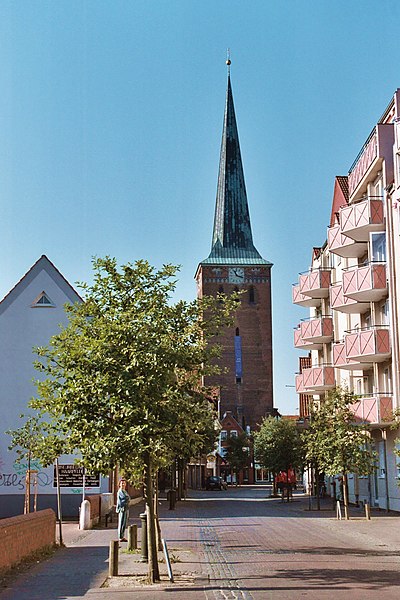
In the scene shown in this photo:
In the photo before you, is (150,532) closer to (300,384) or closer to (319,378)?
(319,378)

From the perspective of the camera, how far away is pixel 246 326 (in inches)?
4498

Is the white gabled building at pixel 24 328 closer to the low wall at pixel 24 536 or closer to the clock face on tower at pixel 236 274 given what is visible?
the low wall at pixel 24 536

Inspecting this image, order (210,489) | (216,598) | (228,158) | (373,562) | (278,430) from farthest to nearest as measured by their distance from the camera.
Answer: (228,158) → (210,489) → (278,430) → (373,562) → (216,598)

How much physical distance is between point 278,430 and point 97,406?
36501 mm

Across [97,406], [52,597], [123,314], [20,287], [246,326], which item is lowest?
[52,597]

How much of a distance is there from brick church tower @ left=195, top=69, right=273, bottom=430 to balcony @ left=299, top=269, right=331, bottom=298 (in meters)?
58.7

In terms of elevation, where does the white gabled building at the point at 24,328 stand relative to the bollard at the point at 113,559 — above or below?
above

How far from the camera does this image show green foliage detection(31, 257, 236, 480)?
16016mm

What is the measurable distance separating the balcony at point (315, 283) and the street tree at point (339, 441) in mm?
15092

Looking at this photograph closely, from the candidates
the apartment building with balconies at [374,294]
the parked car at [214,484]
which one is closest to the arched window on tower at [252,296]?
the parked car at [214,484]

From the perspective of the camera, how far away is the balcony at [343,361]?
42344 millimetres

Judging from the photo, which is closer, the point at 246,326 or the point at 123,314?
the point at 123,314

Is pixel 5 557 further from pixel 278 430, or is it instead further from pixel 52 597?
pixel 278 430

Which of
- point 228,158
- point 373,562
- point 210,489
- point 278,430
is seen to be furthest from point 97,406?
point 228,158
